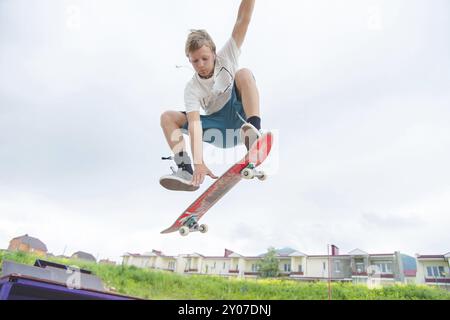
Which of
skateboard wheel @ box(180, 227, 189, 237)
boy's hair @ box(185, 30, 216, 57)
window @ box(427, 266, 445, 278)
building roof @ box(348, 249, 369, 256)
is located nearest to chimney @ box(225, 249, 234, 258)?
building roof @ box(348, 249, 369, 256)

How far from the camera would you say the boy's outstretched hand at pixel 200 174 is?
12.0ft

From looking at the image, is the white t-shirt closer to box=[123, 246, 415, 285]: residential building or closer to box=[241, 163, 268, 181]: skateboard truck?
box=[241, 163, 268, 181]: skateboard truck

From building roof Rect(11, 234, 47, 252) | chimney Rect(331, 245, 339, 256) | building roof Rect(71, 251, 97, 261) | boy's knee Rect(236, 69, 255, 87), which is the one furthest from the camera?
building roof Rect(11, 234, 47, 252)

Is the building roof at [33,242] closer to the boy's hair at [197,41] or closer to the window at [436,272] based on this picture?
the window at [436,272]

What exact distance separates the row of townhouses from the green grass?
4498 mm

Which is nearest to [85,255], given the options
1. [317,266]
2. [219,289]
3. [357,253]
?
[317,266]

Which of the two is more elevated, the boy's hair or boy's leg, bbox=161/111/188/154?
the boy's hair

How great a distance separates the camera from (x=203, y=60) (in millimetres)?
3502

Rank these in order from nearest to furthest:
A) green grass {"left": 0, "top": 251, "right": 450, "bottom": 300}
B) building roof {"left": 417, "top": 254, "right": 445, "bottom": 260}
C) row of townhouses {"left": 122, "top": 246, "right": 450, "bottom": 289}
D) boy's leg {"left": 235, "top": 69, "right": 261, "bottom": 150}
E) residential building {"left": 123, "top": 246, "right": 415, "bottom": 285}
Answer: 1. boy's leg {"left": 235, "top": 69, "right": 261, "bottom": 150}
2. green grass {"left": 0, "top": 251, "right": 450, "bottom": 300}
3. building roof {"left": 417, "top": 254, "right": 445, "bottom": 260}
4. row of townhouses {"left": 122, "top": 246, "right": 450, "bottom": 289}
5. residential building {"left": 123, "top": 246, "right": 415, "bottom": 285}

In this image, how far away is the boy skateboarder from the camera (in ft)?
11.6

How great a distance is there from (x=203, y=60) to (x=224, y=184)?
171 centimetres

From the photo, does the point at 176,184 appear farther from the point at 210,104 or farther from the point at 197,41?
the point at 197,41
